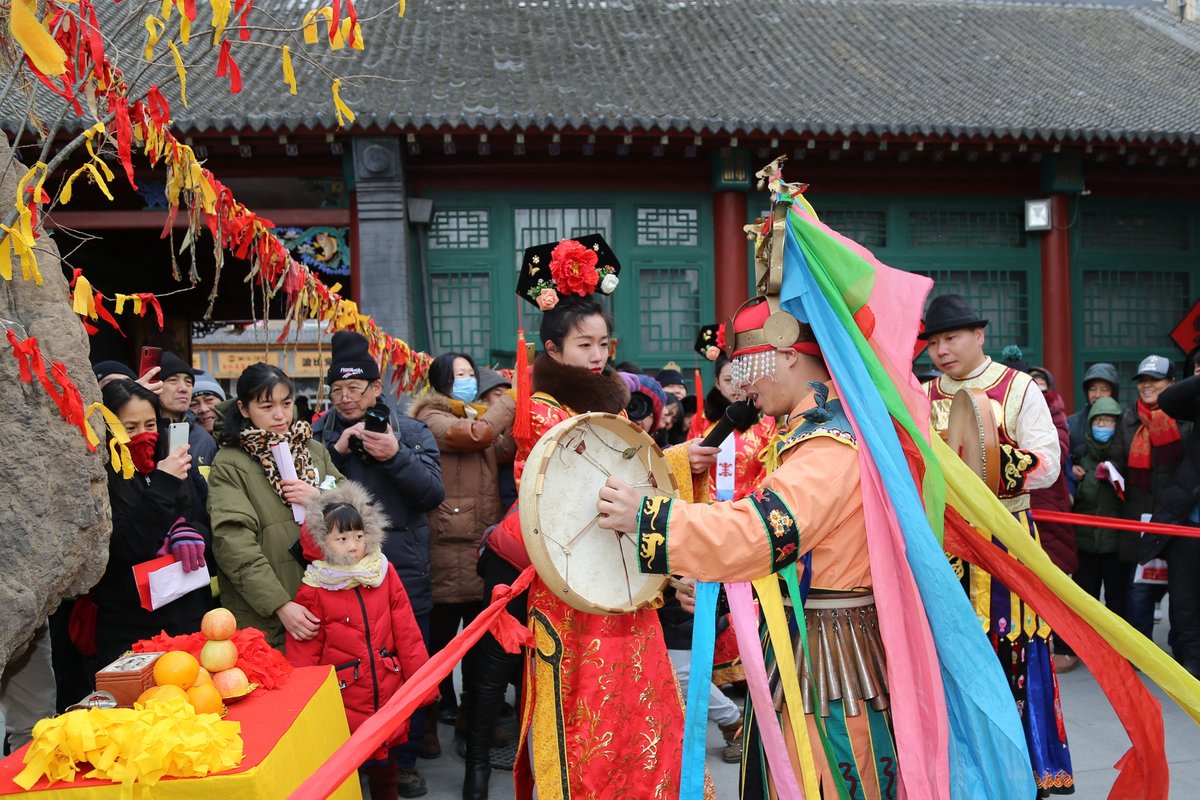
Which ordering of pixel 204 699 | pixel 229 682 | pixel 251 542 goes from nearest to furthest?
pixel 204 699 → pixel 229 682 → pixel 251 542

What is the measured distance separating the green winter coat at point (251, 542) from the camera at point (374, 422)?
415 mm

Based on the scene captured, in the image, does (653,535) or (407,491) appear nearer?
(653,535)

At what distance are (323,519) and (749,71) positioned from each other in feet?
31.0

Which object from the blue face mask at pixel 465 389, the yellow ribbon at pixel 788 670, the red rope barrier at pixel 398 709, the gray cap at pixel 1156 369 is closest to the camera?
the red rope barrier at pixel 398 709

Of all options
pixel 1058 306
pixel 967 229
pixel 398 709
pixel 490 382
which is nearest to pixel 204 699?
pixel 398 709

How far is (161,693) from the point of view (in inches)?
97.0

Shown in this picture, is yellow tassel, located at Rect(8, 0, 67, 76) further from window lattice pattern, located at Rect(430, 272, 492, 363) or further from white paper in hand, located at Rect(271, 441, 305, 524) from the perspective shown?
window lattice pattern, located at Rect(430, 272, 492, 363)

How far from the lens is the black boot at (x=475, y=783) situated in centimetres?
374

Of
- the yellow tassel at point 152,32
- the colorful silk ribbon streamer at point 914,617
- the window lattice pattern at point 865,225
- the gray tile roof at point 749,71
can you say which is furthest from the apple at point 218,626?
the window lattice pattern at point 865,225

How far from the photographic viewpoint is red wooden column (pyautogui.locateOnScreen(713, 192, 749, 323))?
10.0 m

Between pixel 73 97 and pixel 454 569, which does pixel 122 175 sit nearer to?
pixel 454 569

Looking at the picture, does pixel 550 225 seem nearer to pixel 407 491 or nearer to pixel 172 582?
pixel 407 491

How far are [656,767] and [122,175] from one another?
9520 mm

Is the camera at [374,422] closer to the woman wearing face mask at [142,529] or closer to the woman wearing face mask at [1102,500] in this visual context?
the woman wearing face mask at [142,529]
